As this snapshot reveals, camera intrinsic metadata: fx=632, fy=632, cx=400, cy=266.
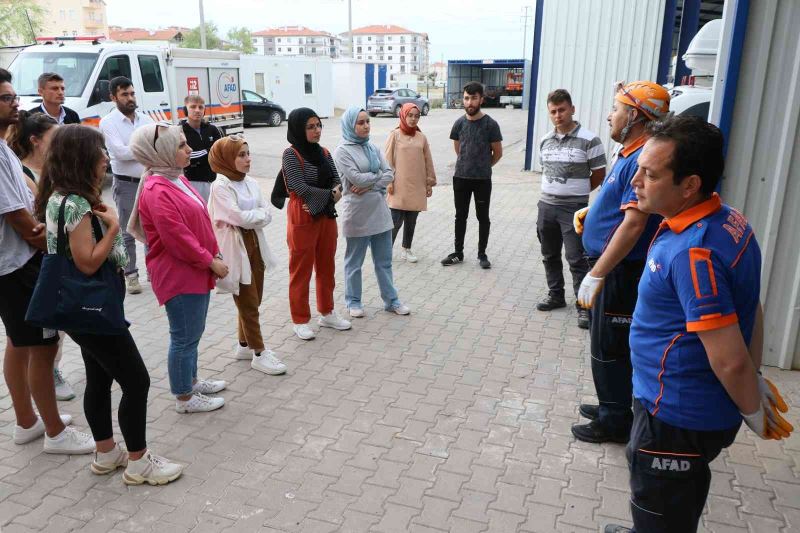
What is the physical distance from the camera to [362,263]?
542 centimetres

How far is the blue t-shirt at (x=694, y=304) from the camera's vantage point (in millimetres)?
1942

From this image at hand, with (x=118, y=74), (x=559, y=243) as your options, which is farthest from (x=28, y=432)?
(x=118, y=74)

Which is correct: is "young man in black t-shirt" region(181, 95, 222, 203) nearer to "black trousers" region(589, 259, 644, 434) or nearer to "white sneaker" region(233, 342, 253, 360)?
"white sneaker" region(233, 342, 253, 360)

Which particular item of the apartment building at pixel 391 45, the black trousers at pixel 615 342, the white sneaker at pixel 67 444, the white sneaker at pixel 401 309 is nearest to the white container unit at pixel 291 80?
the white sneaker at pixel 401 309

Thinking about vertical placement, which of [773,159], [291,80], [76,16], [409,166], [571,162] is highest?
[76,16]

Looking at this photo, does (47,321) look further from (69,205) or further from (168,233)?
(168,233)

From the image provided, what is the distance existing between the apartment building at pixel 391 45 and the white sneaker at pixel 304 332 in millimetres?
155573

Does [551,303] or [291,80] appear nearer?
[551,303]

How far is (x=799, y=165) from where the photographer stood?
4074 millimetres

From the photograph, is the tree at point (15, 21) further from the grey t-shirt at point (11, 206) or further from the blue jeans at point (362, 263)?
the grey t-shirt at point (11, 206)

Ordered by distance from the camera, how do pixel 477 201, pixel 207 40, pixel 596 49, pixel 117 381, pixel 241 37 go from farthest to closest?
pixel 241 37, pixel 207 40, pixel 596 49, pixel 477 201, pixel 117 381

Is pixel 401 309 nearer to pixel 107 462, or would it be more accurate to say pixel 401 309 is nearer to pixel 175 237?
pixel 175 237

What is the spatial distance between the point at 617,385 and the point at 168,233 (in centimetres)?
258

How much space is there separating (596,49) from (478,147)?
687cm
